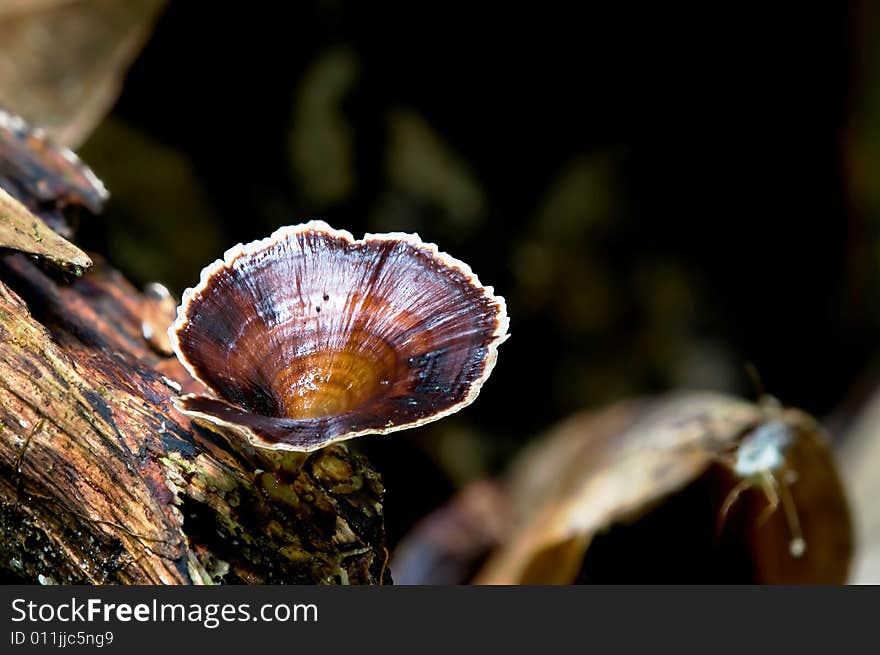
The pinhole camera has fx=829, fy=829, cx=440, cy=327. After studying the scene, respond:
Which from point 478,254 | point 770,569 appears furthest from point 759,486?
point 478,254

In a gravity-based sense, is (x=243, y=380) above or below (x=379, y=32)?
below

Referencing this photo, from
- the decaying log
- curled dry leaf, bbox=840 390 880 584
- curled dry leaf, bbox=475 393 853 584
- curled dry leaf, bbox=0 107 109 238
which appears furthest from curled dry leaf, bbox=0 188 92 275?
curled dry leaf, bbox=840 390 880 584

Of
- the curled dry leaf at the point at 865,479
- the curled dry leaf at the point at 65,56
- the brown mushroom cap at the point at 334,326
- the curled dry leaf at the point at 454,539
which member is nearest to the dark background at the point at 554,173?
the curled dry leaf at the point at 454,539

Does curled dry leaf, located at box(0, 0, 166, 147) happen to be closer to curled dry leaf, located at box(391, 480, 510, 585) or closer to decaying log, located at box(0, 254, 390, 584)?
decaying log, located at box(0, 254, 390, 584)

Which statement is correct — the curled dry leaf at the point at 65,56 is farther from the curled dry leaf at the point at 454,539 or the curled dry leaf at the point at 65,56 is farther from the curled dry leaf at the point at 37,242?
the curled dry leaf at the point at 454,539

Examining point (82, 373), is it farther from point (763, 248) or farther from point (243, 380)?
point (763, 248)

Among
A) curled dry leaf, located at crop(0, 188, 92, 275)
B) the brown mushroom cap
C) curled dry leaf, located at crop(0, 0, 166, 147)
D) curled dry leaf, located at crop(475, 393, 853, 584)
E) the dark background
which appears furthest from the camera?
the dark background
